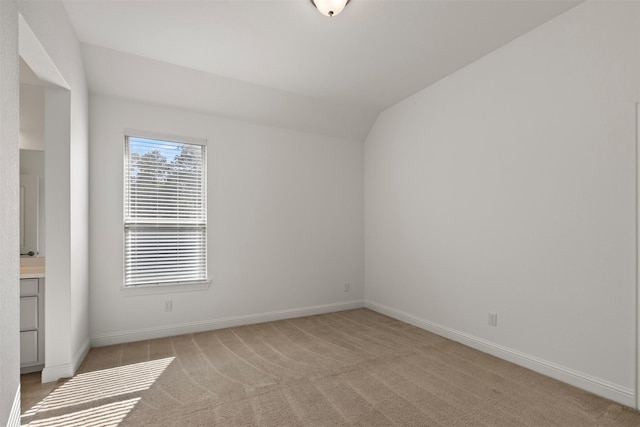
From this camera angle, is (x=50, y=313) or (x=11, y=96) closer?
(x=11, y=96)

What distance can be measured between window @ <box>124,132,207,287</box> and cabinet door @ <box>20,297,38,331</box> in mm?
885

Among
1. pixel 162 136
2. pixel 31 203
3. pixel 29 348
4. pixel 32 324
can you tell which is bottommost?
pixel 29 348

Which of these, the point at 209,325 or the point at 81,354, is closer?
the point at 81,354

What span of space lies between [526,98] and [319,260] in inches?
125

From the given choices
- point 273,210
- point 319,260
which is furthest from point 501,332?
point 273,210

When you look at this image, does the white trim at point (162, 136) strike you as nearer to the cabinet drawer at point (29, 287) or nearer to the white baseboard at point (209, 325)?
the cabinet drawer at point (29, 287)

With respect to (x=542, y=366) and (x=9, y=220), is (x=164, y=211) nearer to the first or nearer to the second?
(x=9, y=220)

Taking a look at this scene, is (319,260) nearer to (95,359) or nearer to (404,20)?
(95,359)

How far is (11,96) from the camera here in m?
1.68

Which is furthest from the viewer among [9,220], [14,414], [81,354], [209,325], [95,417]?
[209,325]

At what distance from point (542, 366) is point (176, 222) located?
400 centimetres

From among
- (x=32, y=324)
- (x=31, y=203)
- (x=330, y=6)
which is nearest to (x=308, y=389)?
(x=32, y=324)

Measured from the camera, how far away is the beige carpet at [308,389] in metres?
2.23

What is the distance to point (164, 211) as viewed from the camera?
12.8ft
